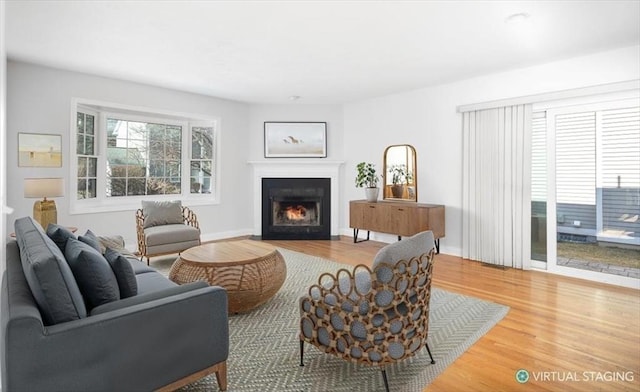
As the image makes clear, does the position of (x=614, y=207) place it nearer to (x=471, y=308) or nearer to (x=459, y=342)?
(x=471, y=308)

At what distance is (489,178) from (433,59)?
1.76m

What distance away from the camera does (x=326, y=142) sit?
6.67m

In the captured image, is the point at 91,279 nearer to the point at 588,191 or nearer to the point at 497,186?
the point at 497,186

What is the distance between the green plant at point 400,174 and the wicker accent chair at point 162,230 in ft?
10.7

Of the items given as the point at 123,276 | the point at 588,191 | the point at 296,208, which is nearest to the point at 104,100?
the point at 296,208

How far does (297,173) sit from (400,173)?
6.19ft

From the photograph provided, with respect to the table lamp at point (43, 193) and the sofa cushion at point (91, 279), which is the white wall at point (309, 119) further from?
the sofa cushion at point (91, 279)

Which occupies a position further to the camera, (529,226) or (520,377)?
(529,226)

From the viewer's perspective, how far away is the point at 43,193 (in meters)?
3.82

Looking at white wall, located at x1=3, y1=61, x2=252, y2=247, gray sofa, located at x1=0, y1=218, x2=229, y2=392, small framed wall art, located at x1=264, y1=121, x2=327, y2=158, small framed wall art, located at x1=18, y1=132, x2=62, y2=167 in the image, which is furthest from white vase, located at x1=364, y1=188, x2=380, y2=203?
small framed wall art, located at x1=18, y1=132, x2=62, y2=167

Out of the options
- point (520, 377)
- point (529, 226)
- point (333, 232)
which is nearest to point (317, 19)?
point (520, 377)

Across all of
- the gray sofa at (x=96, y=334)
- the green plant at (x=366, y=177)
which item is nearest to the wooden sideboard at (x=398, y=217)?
the green plant at (x=366, y=177)

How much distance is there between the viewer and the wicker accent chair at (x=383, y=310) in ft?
6.01

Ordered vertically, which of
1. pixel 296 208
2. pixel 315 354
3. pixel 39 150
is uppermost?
pixel 39 150
